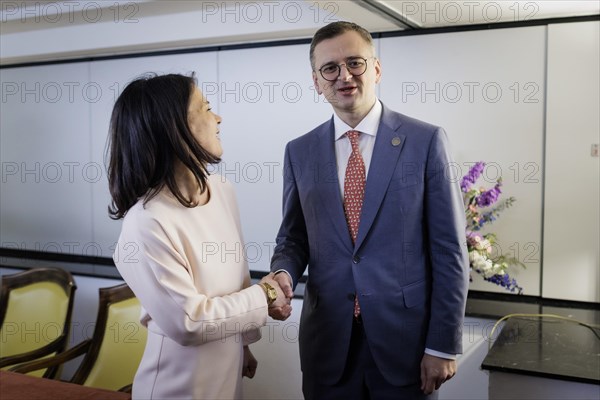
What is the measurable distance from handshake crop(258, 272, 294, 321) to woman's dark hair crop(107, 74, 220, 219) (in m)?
0.34

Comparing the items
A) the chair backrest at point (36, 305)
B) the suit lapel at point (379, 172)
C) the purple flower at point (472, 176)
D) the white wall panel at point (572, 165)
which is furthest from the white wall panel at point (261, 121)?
the suit lapel at point (379, 172)

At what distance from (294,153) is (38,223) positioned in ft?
9.90

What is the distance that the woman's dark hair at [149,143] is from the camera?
4.86 ft

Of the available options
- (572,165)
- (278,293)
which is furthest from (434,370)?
(572,165)

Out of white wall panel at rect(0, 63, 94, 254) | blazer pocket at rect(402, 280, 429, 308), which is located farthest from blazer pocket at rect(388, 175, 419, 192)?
white wall panel at rect(0, 63, 94, 254)

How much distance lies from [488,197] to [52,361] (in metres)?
2.16

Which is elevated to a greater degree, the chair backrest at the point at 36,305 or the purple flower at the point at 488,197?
the purple flower at the point at 488,197

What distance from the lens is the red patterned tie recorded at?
5.92 ft

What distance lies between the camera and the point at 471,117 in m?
2.87

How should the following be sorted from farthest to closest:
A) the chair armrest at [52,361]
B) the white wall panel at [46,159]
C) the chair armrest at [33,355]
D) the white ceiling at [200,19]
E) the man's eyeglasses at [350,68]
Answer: the white wall panel at [46,159] < the chair armrest at [33,355] < the chair armrest at [52,361] < the white ceiling at [200,19] < the man's eyeglasses at [350,68]

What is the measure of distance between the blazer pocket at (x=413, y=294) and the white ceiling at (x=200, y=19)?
46.3 inches

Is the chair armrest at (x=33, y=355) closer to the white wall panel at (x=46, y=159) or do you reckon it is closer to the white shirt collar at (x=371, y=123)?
the white wall panel at (x=46, y=159)

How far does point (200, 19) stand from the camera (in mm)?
3221

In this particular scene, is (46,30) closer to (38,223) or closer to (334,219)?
(38,223)
